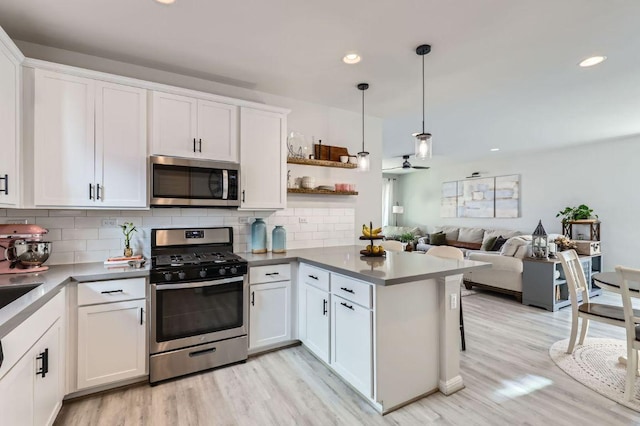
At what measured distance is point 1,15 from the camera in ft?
6.91

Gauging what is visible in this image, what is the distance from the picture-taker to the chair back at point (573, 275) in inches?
115

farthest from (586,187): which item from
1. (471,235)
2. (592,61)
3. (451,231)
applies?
(592,61)

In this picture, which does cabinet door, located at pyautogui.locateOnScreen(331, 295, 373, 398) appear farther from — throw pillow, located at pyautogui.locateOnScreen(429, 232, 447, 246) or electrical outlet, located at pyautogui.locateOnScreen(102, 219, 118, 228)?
throw pillow, located at pyautogui.locateOnScreen(429, 232, 447, 246)

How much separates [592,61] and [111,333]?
14.3 feet

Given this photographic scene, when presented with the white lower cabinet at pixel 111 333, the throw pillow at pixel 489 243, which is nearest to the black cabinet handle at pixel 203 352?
the white lower cabinet at pixel 111 333

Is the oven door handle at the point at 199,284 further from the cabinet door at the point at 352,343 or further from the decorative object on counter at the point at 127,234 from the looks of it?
the cabinet door at the point at 352,343

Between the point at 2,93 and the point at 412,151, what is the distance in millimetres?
6112

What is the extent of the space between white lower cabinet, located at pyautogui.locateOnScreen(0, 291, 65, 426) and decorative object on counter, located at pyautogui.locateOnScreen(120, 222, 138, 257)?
641mm

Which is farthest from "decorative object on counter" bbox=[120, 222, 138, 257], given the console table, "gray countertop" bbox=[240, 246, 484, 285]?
the console table

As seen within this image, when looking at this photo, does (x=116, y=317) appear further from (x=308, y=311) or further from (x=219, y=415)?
(x=308, y=311)

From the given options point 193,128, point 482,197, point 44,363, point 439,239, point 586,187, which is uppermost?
point 193,128

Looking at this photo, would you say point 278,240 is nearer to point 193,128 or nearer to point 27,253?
point 193,128

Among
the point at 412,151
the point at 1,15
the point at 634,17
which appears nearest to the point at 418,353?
the point at 634,17

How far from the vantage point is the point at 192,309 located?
98.5 inches
